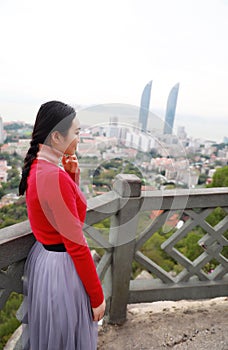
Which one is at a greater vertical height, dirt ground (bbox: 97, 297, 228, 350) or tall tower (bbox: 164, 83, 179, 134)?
tall tower (bbox: 164, 83, 179, 134)

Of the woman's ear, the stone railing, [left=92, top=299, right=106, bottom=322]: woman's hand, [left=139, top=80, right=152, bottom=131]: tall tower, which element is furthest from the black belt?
[left=139, top=80, right=152, bottom=131]: tall tower

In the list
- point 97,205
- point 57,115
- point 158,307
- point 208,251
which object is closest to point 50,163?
point 57,115

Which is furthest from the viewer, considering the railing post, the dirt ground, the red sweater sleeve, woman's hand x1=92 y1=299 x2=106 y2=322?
the dirt ground

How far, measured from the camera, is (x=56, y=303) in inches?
47.4

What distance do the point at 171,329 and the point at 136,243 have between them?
2.06 feet

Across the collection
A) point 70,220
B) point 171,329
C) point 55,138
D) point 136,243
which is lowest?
point 171,329

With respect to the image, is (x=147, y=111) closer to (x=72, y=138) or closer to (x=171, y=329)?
(x=72, y=138)

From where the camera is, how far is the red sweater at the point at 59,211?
103 centimetres

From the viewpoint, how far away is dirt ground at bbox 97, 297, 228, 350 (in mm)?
1860

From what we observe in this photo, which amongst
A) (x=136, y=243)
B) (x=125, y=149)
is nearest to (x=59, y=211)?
(x=125, y=149)

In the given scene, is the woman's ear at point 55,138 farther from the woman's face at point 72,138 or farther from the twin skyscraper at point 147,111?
the twin skyscraper at point 147,111

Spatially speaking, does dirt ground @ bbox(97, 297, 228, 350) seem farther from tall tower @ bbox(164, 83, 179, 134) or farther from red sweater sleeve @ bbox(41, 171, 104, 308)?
tall tower @ bbox(164, 83, 179, 134)

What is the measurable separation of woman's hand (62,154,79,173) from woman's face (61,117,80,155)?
10 cm

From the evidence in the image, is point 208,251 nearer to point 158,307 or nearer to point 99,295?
point 158,307
